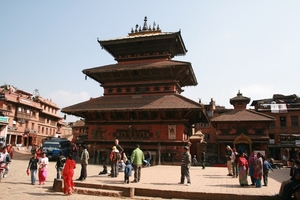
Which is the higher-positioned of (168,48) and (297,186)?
(168,48)

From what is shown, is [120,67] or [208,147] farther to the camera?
[208,147]

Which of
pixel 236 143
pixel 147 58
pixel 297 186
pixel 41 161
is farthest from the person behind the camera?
pixel 236 143

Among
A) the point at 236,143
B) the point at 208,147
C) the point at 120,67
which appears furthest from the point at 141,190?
the point at 208,147

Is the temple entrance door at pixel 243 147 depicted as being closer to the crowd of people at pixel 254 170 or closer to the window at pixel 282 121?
the window at pixel 282 121

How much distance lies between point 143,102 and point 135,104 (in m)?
0.85

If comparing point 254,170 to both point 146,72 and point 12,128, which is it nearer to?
point 146,72

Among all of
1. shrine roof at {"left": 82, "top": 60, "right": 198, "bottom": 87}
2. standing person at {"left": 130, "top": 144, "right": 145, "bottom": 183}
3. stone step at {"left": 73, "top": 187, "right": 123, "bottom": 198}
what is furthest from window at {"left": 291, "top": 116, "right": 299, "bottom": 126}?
stone step at {"left": 73, "top": 187, "right": 123, "bottom": 198}

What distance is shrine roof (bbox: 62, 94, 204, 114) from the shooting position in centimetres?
2260

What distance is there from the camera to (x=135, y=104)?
2439 centimetres

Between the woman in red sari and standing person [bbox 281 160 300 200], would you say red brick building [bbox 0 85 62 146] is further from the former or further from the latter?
standing person [bbox 281 160 300 200]

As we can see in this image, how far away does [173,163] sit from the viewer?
23.1 meters

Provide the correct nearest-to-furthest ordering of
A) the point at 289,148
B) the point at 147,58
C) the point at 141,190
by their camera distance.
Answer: the point at 141,190 → the point at 147,58 → the point at 289,148

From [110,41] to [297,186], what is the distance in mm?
24556

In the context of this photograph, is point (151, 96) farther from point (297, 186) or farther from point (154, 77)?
point (297, 186)
